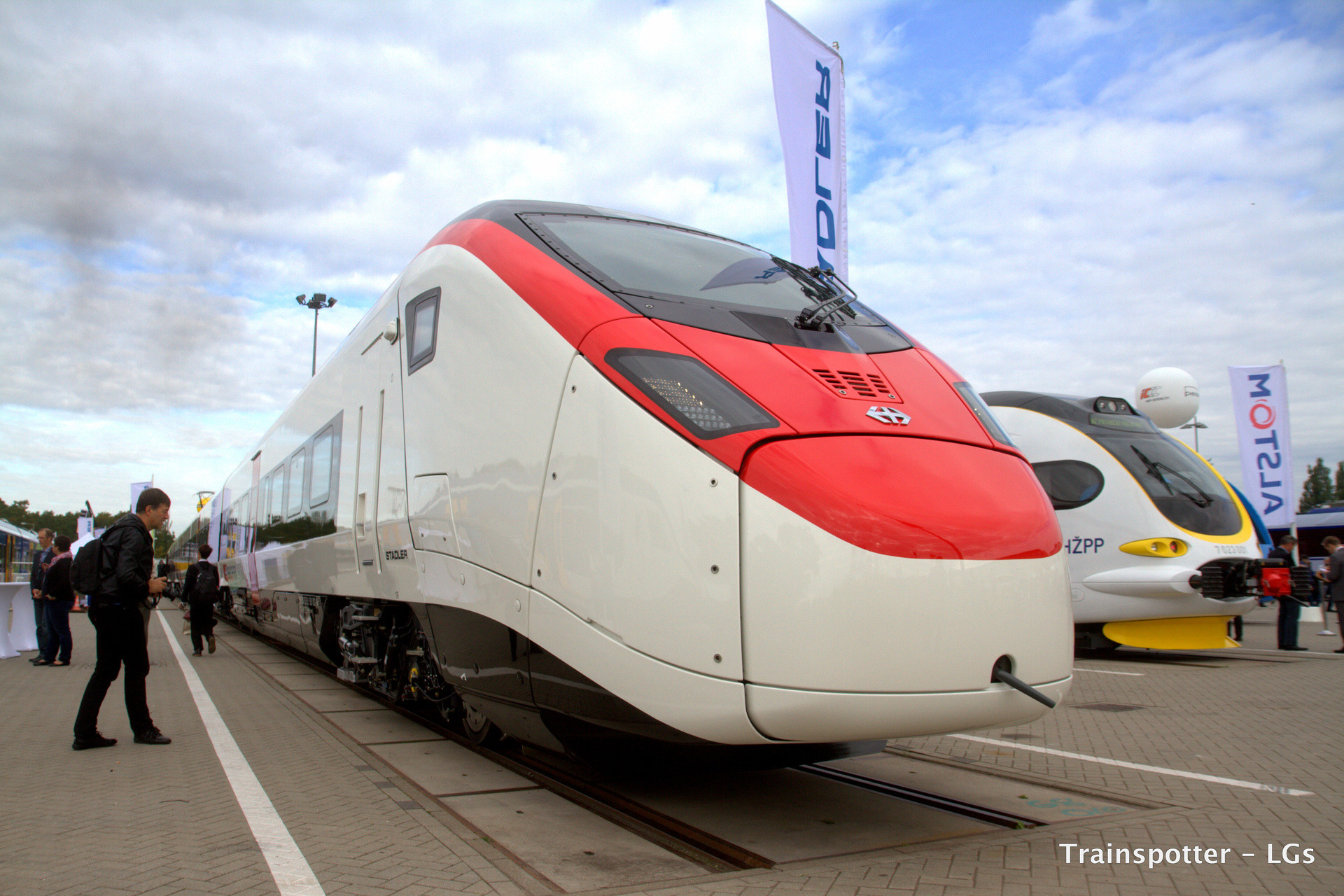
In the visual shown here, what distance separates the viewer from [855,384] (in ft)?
12.4

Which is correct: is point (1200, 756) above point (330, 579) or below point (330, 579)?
below

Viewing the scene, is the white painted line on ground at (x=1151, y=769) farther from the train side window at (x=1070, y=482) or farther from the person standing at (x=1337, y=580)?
the person standing at (x=1337, y=580)

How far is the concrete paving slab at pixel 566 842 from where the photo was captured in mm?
3410

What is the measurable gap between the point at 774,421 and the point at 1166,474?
965 cm

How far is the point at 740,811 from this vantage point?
4.29m

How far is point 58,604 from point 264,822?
30.6ft

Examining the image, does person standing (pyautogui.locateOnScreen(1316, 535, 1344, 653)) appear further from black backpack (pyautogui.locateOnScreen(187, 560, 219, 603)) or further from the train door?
black backpack (pyautogui.locateOnScreen(187, 560, 219, 603))

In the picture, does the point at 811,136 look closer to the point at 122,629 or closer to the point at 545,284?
the point at 545,284

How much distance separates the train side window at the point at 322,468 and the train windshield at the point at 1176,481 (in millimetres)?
9043

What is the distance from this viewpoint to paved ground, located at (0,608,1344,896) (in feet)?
10.9

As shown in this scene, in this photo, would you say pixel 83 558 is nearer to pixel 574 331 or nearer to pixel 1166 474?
pixel 574 331

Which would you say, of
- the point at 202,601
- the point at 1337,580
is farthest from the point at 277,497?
the point at 1337,580

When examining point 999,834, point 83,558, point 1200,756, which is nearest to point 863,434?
point 999,834

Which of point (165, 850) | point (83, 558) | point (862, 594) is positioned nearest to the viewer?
point (862, 594)
